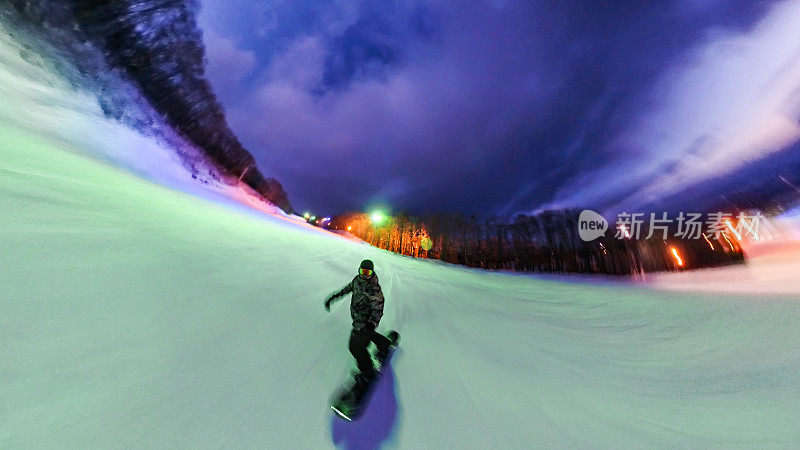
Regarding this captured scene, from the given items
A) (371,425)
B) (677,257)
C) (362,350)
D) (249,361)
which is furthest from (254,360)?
(677,257)

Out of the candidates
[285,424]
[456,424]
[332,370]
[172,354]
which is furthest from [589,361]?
[172,354]

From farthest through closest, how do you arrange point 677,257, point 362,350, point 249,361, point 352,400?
1. point 677,257
2. point 249,361
3. point 362,350
4. point 352,400

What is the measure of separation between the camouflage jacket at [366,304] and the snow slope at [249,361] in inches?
36.8

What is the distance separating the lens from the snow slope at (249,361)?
2.50m

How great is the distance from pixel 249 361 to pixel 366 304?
1663 millimetres

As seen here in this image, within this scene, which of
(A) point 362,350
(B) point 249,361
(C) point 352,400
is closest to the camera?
(C) point 352,400

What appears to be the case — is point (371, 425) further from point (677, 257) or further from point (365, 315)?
point (677, 257)

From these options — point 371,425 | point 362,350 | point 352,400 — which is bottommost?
point 371,425

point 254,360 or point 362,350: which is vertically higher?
point 362,350

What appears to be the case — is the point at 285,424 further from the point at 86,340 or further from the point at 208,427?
the point at 86,340

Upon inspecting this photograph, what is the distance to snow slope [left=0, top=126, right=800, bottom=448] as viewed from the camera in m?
2.50

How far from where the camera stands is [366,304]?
3316 millimetres

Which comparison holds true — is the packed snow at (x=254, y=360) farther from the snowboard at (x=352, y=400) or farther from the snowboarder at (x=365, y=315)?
the snowboarder at (x=365, y=315)

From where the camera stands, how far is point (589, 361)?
213 inches
